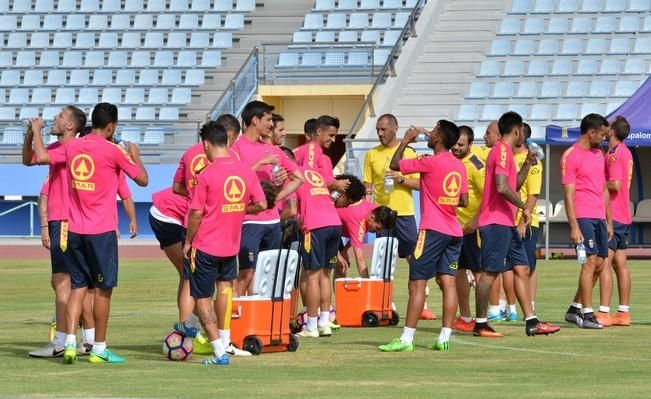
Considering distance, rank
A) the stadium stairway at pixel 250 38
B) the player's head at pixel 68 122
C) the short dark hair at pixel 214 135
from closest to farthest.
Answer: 1. the short dark hair at pixel 214 135
2. the player's head at pixel 68 122
3. the stadium stairway at pixel 250 38

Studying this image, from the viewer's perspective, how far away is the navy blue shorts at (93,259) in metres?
12.5

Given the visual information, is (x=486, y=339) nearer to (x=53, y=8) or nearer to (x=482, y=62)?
(x=482, y=62)

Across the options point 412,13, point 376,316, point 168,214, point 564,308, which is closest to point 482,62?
point 412,13

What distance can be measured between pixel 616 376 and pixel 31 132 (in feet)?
16.8

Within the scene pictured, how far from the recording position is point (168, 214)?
13977 millimetres

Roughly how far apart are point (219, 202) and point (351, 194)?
3740 mm

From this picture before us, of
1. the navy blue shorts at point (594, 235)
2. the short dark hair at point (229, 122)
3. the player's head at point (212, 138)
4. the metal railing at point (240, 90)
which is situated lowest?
the navy blue shorts at point (594, 235)

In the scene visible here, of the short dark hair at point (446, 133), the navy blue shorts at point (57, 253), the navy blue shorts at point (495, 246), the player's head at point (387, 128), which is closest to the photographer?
the navy blue shorts at point (57, 253)

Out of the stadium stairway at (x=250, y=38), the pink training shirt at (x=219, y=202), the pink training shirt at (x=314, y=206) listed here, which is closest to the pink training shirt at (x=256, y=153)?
the pink training shirt at (x=314, y=206)

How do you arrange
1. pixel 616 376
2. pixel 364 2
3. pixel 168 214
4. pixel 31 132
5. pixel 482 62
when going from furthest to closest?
pixel 364 2 < pixel 482 62 < pixel 168 214 < pixel 31 132 < pixel 616 376

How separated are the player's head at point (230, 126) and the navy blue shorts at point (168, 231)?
35.5 inches

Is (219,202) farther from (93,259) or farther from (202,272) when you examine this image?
(93,259)

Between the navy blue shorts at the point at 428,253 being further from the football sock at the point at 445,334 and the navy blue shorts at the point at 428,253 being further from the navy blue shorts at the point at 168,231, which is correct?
the navy blue shorts at the point at 168,231

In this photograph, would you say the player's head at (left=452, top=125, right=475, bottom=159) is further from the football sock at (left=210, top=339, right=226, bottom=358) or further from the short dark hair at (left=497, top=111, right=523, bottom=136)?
the football sock at (left=210, top=339, right=226, bottom=358)
